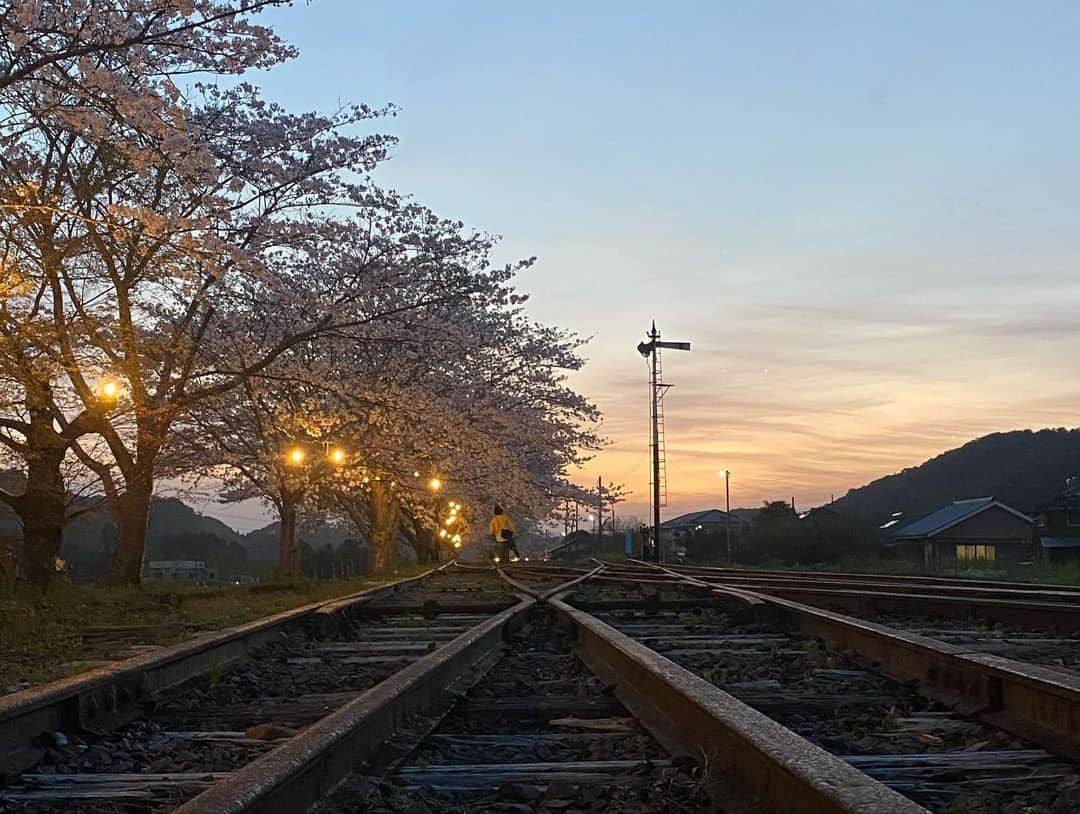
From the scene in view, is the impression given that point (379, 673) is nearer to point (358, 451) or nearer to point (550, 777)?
point (550, 777)

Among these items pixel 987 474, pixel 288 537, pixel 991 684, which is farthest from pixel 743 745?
pixel 987 474

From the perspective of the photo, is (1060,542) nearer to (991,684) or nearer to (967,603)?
(967,603)

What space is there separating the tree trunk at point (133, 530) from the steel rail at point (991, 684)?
1378 cm

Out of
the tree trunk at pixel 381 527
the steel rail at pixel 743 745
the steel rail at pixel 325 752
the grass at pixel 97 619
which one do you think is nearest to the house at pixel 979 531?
the tree trunk at pixel 381 527

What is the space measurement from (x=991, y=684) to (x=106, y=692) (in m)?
3.47

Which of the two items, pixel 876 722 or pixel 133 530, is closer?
pixel 876 722

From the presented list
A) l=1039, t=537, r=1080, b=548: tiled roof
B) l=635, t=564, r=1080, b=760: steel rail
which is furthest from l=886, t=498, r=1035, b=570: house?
l=635, t=564, r=1080, b=760: steel rail

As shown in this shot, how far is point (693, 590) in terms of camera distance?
34.5 ft

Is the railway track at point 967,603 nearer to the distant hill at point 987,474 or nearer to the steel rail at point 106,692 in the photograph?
the steel rail at point 106,692

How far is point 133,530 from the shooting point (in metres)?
17.0

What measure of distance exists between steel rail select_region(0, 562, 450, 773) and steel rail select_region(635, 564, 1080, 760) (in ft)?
10.9

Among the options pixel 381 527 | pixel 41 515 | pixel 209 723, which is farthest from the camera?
pixel 381 527

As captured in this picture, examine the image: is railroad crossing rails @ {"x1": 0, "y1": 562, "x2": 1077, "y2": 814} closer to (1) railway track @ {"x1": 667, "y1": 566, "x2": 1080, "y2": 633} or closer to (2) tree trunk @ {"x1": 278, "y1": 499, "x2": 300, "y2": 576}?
(1) railway track @ {"x1": 667, "y1": 566, "x2": 1080, "y2": 633}

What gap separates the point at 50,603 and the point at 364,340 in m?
6.70
